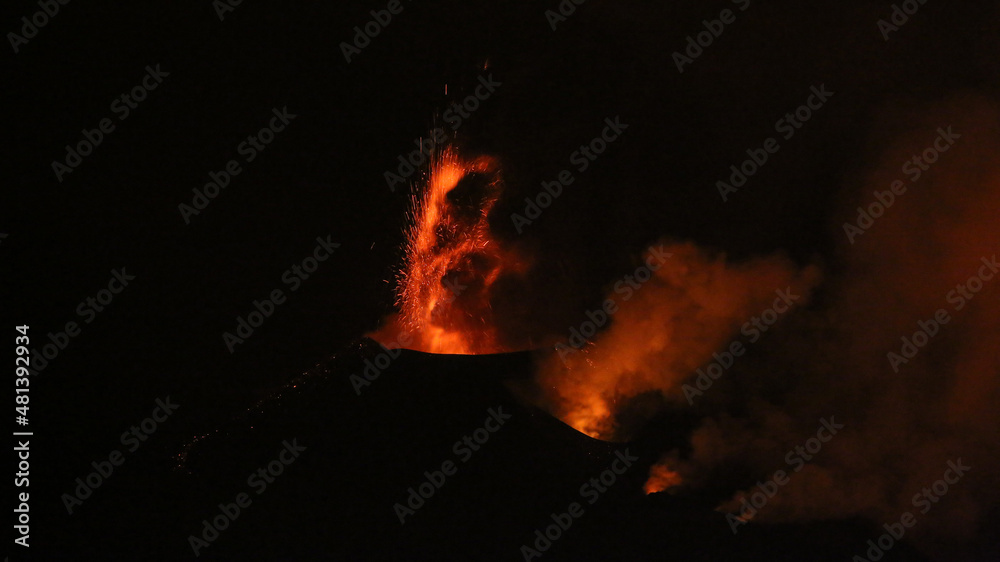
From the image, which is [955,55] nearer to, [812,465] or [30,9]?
[812,465]

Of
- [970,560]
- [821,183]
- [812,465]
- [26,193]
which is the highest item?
[26,193]

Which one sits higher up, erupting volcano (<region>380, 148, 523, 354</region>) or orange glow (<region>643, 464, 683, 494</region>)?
erupting volcano (<region>380, 148, 523, 354</region>)

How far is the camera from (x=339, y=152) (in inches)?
213

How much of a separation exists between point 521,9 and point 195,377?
366 cm

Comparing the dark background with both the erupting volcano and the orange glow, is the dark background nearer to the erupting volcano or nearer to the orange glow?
the erupting volcano

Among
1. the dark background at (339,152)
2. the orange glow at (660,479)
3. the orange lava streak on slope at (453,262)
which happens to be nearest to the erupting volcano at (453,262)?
the orange lava streak on slope at (453,262)

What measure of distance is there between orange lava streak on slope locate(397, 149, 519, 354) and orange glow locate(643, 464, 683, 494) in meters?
2.20

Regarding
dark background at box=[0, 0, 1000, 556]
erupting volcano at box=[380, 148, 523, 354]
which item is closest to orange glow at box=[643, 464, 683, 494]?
dark background at box=[0, 0, 1000, 556]

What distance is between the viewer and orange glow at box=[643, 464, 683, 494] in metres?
4.55

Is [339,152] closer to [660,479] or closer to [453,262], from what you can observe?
[453,262]

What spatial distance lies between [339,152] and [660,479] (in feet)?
10.5

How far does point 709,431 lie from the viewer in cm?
540

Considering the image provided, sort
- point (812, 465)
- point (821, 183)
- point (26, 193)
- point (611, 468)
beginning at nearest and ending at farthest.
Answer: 1. point (611, 468)
2. point (26, 193)
3. point (812, 465)
4. point (821, 183)

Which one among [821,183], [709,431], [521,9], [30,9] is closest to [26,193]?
[30,9]
